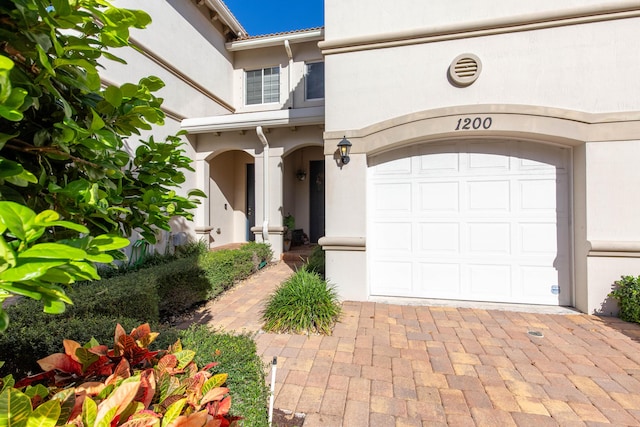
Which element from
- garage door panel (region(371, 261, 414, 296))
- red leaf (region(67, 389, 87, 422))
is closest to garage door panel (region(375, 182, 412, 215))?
garage door panel (region(371, 261, 414, 296))

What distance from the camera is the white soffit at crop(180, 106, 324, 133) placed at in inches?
293

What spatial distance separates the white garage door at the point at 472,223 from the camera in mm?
4742

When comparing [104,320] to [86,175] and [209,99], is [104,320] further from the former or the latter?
[209,99]

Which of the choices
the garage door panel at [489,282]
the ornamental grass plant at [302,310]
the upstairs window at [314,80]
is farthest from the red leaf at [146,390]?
the upstairs window at [314,80]

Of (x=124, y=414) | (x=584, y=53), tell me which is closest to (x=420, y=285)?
(x=584, y=53)

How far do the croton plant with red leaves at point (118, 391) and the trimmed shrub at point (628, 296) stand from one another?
538 centimetres

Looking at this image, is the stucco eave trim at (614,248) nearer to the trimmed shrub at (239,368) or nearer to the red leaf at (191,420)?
the trimmed shrub at (239,368)

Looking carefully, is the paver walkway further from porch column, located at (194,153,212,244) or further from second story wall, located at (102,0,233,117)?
second story wall, located at (102,0,233,117)

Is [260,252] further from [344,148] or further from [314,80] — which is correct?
[314,80]

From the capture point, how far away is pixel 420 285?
5.17 metres

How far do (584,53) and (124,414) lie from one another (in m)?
6.54

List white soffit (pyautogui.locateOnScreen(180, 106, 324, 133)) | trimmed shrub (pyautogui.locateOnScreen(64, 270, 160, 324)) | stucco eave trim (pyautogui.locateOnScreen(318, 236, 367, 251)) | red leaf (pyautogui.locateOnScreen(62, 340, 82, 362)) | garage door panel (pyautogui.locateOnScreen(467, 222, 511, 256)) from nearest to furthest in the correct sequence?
red leaf (pyautogui.locateOnScreen(62, 340, 82, 362)), trimmed shrub (pyautogui.locateOnScreen(64, 270, 160, 324)), garage door panel (pyautogui.locateOnScreen(467, 222, 511, 256)), stucco eave trim (pyautogui.locateOnScreen(318, 236, 367, 251)), white soffit (pyautogui.locateOnScreen(180, 106, 324, 133))

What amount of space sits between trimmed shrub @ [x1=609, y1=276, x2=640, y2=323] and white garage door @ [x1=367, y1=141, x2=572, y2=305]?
0.60m

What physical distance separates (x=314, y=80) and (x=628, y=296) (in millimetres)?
9325
